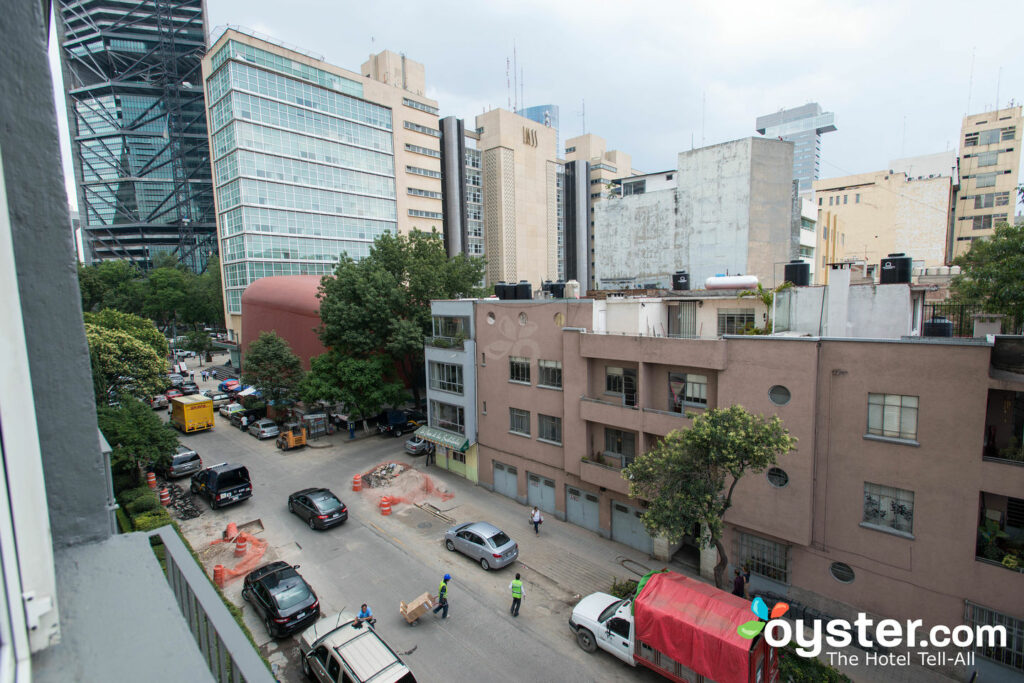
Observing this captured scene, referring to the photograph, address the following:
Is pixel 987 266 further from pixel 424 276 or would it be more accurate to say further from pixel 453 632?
pixel 424 276

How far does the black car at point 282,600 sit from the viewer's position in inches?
584

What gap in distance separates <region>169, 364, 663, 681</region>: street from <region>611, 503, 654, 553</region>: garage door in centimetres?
41

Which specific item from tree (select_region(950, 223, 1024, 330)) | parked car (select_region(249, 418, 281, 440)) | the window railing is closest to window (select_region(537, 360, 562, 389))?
tree (select_region(950, 223, 1024, 330))

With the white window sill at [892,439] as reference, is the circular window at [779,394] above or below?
above

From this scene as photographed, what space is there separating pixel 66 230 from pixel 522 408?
22.0m

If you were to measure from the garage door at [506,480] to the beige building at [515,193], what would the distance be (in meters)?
47.4

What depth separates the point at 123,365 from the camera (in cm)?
2652

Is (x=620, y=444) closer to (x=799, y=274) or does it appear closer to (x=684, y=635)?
(x=684, y=635)

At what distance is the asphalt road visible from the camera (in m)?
14.0

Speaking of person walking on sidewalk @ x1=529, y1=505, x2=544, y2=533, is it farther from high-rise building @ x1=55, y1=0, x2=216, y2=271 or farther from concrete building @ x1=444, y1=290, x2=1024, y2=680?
high-rise building @ x1=55, y1=0, x2=216, y2=271

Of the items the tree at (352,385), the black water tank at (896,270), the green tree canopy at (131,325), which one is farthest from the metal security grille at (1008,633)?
the green tree canopy at (131,325)

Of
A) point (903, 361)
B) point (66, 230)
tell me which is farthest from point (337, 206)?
point (66, 230)

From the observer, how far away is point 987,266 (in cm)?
1413

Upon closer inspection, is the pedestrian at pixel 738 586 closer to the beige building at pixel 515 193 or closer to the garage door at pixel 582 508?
the garage door at pixel 582 508
